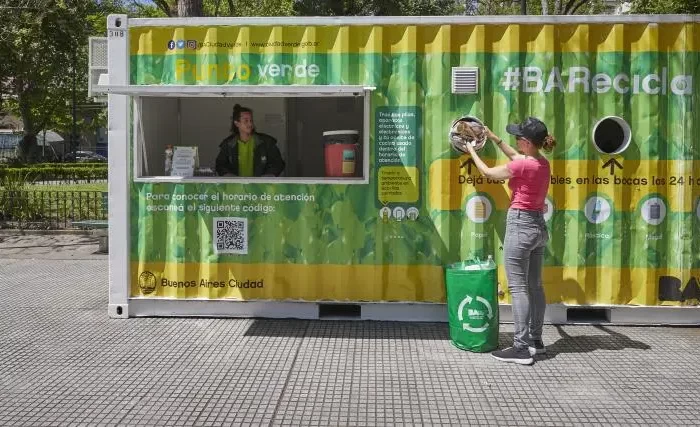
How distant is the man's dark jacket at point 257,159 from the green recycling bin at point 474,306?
7.82 feet

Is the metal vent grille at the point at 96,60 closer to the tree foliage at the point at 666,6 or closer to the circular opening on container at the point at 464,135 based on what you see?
the circular opening on container at the point at 464,135

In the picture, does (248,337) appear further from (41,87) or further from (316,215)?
(41,87)

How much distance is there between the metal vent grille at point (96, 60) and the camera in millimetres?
7355

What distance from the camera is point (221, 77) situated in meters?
6.98

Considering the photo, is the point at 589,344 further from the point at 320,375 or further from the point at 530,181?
the point at 320,375

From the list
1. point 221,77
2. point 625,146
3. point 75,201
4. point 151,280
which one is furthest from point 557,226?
point 75,201

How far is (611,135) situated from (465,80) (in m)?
1.60

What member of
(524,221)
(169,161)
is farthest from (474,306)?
(169,161)

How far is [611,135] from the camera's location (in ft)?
22.6

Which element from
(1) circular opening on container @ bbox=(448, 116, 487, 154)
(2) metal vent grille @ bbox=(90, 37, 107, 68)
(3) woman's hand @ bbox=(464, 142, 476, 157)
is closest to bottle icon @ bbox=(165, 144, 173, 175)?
(2) metal vent grille @ bbox=(90, 37, 107, 68)

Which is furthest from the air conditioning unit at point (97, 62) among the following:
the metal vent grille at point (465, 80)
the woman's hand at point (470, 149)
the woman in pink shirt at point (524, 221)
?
the woman in pink shirt at point (524, 221)

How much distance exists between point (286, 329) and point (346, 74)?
2.61 m

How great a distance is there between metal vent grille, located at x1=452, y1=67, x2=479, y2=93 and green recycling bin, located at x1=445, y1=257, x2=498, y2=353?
68.2 inches

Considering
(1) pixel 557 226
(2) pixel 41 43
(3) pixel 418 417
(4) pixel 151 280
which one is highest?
(2) pixel 41 43
